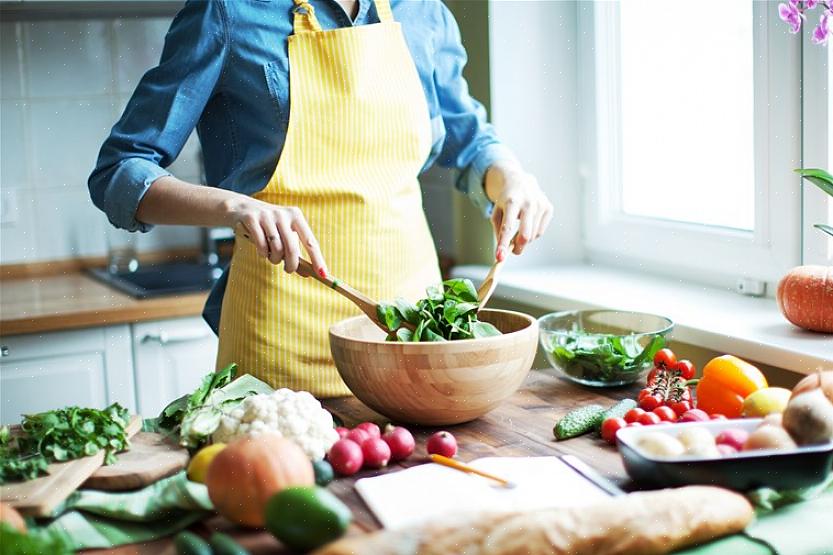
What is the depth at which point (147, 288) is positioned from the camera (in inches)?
98.5

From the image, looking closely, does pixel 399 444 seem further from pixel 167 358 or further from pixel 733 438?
pixel 167 358

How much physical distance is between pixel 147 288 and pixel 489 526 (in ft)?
5.84

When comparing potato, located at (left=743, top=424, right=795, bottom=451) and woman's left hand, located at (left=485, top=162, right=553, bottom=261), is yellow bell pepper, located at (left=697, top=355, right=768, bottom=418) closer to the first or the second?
potato, located at (left=743, top=424, right=795, bottom=451)

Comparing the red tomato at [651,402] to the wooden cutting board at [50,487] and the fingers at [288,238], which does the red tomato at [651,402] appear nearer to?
the fingers at [288,238]

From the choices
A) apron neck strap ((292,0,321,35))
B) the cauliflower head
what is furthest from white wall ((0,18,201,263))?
the cauliflower head

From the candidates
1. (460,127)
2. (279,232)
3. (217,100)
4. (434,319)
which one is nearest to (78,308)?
(217,100)

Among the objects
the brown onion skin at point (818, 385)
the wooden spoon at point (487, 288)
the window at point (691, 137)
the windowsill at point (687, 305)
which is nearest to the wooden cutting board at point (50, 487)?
the wooden spoon at point (487, 288)

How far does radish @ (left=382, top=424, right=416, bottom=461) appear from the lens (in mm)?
1197

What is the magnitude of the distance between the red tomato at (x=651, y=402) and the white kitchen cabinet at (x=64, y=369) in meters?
1.38

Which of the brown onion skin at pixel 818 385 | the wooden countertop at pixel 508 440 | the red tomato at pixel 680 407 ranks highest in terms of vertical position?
the brown onion skin at pixel 818 385

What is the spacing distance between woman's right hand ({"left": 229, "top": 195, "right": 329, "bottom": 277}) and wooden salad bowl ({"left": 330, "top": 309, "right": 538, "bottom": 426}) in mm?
115

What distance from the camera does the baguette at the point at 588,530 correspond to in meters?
0.86

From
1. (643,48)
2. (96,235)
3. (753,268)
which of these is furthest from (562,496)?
(96,235)

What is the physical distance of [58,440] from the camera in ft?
3.76
